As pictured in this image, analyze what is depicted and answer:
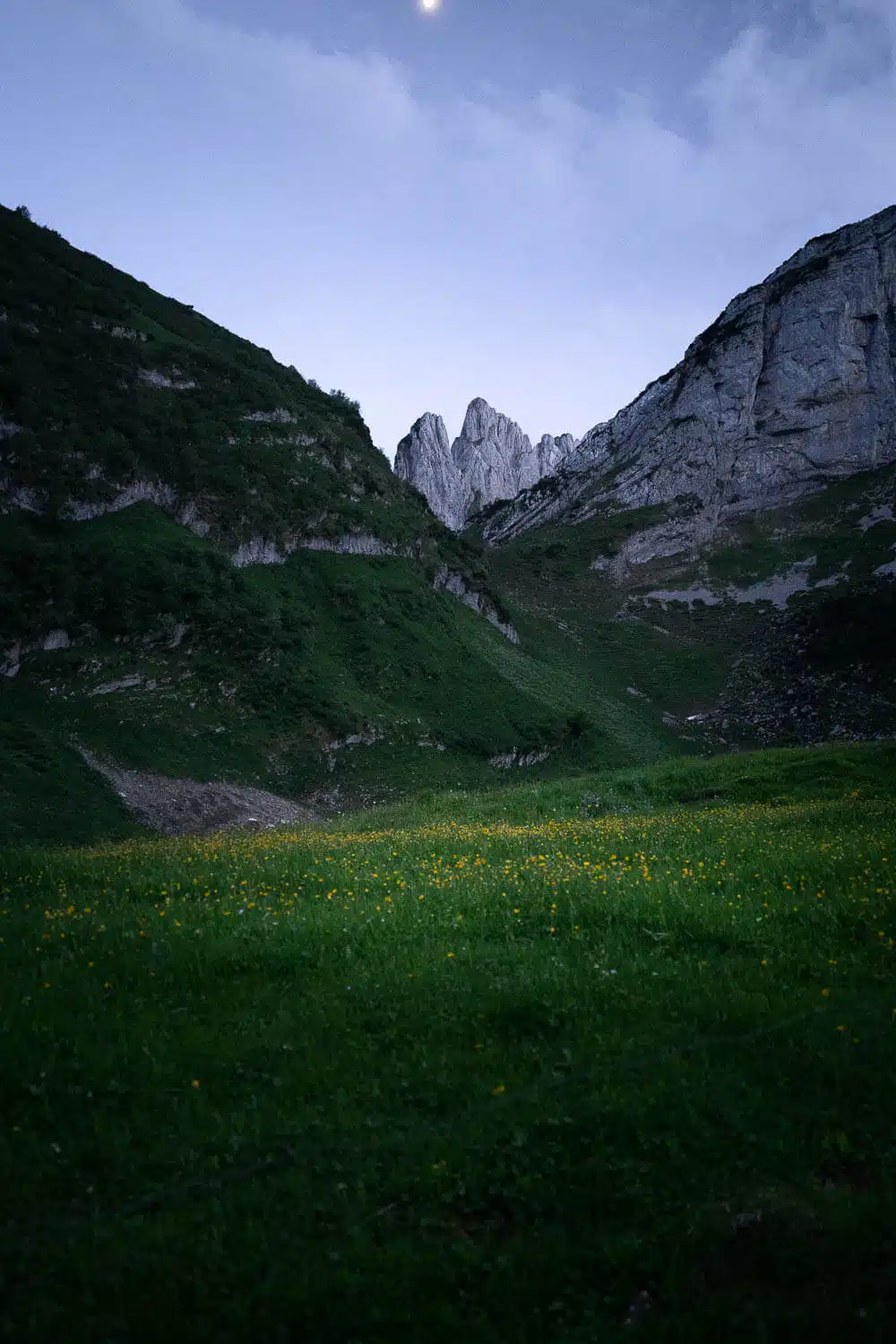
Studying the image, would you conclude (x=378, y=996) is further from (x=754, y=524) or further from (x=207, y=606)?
(x=754, y=524)

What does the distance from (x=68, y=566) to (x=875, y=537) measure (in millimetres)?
85441

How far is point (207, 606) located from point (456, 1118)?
41.8m

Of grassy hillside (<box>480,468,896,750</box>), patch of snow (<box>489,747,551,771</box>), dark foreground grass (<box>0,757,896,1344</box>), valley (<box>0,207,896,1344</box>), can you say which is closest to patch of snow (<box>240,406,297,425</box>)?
valley (<box>0,207,896,1344</box>)

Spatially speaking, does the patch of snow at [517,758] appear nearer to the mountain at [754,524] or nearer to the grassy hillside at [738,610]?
the grassy hillside at [738,610]

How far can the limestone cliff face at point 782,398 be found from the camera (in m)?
99.5

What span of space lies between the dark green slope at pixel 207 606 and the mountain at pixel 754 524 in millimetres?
13006

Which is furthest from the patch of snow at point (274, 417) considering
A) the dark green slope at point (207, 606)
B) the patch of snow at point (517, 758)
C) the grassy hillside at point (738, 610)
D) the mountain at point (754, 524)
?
the patch of snow at point (517, 758)

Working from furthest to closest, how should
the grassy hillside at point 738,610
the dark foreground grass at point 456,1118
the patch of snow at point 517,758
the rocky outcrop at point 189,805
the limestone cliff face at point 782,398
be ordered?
1. the limestone cliff face at point 782,398
2. the grassy hillside at point 738,610
3. the patch of snow at point 517,758
4. the rocky outcrop at point 189,805
5. the dark foreground grass at point 456,1118

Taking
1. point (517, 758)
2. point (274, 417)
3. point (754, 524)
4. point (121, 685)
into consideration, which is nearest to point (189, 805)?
point (121, 685)

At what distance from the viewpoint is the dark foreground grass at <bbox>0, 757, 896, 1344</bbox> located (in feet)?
14.9

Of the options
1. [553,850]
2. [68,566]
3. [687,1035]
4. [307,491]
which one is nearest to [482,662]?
[307,491]

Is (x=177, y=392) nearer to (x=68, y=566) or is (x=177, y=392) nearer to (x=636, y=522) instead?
(x=68, y=566)

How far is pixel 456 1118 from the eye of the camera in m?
6.23

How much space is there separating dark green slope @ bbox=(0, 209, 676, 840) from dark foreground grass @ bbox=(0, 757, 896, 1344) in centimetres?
2082
